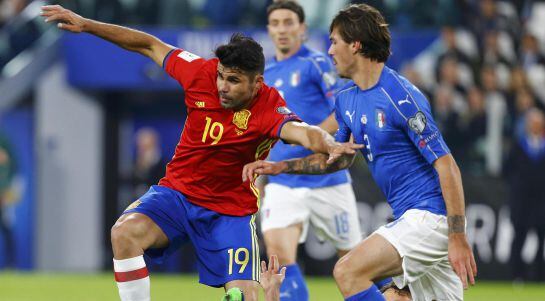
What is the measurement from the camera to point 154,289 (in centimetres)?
1274

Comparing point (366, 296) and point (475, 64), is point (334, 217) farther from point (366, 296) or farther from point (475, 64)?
point (475, 64)

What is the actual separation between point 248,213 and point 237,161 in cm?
34

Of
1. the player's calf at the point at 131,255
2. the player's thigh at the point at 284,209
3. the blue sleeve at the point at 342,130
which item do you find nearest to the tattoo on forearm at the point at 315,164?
the blue sleeve at the point at 342,130

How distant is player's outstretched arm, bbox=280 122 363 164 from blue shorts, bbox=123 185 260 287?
721mm

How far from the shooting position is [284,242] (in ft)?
27.0

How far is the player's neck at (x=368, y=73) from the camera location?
20.9 feet

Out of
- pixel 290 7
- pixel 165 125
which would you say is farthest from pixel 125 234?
pixel 165 125

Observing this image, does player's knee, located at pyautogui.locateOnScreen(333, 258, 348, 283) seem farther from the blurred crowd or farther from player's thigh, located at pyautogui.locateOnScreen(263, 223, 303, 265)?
the blurred crowd

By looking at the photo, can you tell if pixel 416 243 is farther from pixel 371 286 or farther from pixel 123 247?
pixel 123 247

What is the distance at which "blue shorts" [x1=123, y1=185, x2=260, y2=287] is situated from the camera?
6.52m

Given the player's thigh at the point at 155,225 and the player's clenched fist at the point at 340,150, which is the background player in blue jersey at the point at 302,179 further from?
the player's clenched fist at the point at 340,150

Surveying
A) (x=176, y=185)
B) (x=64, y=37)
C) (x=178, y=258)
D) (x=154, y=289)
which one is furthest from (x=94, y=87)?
(x=176, y=185)

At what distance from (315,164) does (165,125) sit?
1164 centimetres

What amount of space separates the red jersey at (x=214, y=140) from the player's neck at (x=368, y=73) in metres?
0.48
